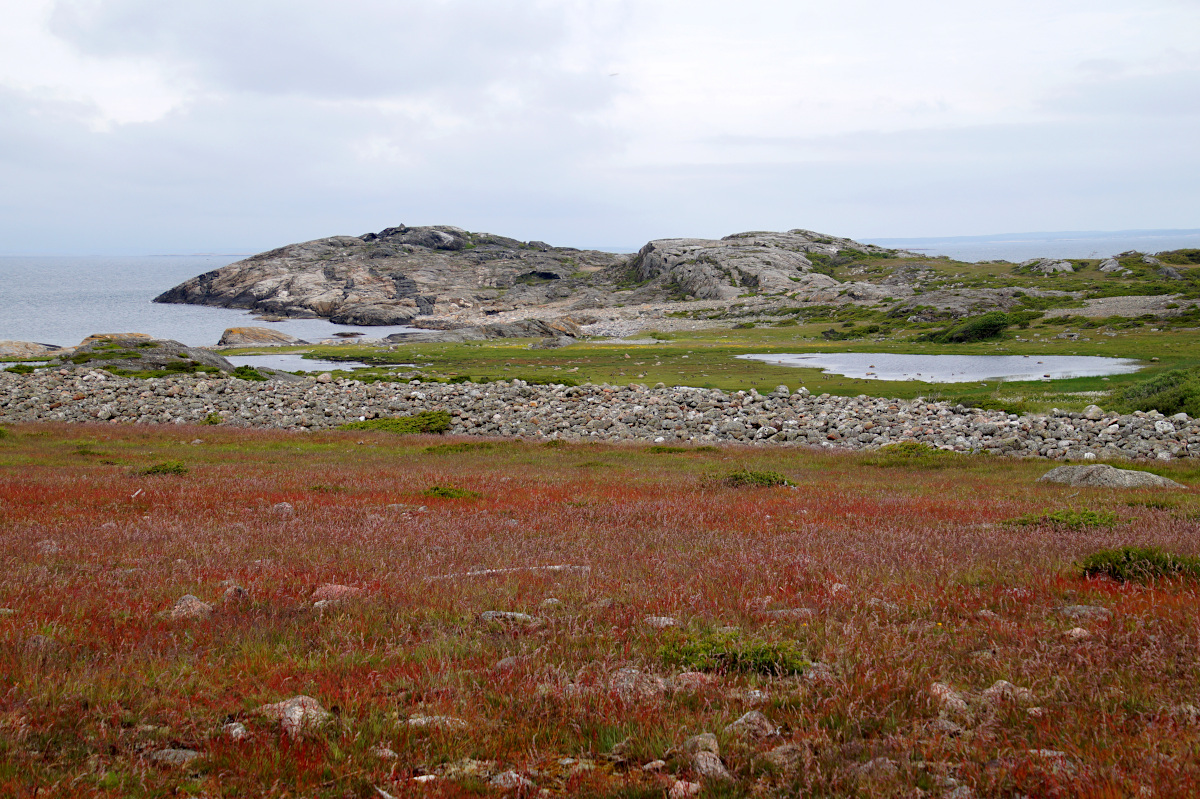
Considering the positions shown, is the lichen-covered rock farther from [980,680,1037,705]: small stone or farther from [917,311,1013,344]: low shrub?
[917,311,1013,344]: low shrub

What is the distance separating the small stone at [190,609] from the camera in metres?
6.95

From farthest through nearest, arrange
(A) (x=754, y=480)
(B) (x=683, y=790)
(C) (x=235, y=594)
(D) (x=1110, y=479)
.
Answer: (A) (x=754, y=480) < (D) (x=1110, y=479) < (C) (x=235, y=594) < (B) (x=683, y=790)

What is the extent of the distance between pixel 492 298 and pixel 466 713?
187 m

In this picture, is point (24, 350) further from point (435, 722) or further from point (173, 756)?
point (435, 722)

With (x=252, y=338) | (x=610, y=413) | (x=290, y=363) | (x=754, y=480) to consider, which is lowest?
(x=610, y=413)

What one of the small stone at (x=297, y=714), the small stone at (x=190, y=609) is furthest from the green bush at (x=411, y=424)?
the small stone at (x=297, y=714)

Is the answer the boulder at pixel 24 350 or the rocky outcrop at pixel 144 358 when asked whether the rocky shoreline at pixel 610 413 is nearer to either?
the rocky outcrop at pixel 144 358

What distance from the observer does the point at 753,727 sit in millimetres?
4832

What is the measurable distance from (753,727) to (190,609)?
18.5 feet

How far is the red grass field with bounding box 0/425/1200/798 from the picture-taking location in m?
4.26

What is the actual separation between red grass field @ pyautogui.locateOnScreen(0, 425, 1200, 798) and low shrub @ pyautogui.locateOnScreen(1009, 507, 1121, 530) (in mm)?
235

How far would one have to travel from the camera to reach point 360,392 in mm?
57125

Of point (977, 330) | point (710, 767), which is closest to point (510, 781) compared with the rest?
point (710, 767)

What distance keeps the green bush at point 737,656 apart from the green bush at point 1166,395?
134ft
